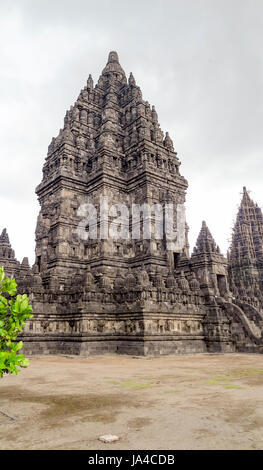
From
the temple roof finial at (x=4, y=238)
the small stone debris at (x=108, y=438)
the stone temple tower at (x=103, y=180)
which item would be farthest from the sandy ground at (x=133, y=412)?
the temple roof finial at (x=4, y=238)

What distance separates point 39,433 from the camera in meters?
4.07

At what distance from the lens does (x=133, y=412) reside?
5145 millimetres

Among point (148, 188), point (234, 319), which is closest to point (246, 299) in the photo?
point (234, 319)

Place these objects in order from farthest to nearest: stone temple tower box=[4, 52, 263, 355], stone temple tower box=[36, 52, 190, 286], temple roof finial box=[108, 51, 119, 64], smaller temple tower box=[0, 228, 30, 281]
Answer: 1. temple roof finial box=[108, 51, 119, 64]
2. smaller temple tower box=[0, 228, 30, 281]
3. stone temple tower box=[36, 52, 190, 286]
4. stone temple tower box=[4, 52, 263, 355]

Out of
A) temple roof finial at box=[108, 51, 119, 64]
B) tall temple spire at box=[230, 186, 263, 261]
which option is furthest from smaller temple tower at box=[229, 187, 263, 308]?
temple roof finial at box=[108, 51, 119, 64]

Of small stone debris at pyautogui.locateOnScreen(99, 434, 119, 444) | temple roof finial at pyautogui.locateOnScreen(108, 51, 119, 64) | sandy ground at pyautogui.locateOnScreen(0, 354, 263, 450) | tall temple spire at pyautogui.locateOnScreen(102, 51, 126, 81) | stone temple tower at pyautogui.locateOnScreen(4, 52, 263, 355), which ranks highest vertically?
temple roof finial at pyautogui.locateOnScreen(108, 51, 119, 64)

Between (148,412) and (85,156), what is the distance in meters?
27.9

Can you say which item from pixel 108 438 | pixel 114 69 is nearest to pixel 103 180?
pixel 114 69

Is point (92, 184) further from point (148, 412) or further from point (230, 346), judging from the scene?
point (148, 412)

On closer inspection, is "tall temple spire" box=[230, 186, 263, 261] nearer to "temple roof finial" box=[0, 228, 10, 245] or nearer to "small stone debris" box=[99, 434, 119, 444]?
"temple roof finial" box=[0, 228, 10, 245]

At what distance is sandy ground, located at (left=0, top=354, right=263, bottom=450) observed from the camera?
3.77 metres

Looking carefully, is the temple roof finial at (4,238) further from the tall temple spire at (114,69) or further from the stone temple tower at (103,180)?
the tall temple spire at (114,69)

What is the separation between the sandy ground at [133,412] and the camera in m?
3.77
